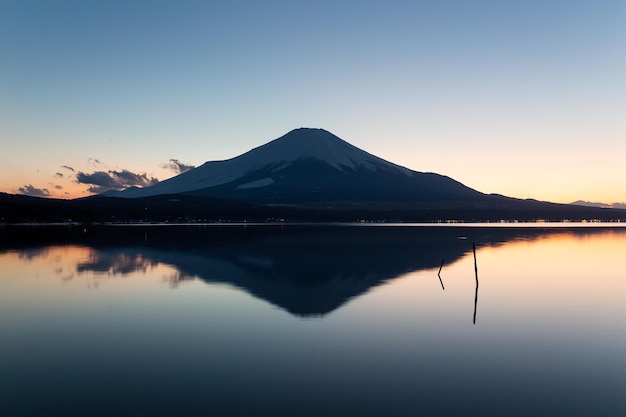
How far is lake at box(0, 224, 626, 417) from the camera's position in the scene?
493 inches

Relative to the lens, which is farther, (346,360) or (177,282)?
(177,282)

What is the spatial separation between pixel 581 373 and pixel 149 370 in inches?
501

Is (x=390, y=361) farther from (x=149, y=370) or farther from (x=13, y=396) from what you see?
(x=13, y=396)

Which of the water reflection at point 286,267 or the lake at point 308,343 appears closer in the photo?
the lake at point 308,343

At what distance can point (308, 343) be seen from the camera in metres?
18.6

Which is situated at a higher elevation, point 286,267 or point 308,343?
point 286,267

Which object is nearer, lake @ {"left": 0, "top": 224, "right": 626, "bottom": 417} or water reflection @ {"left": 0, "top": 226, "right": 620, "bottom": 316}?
lake @ {"left": 0, "top": 224, "right": 626, "bottom": 417}

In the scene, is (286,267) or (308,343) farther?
(286,267)

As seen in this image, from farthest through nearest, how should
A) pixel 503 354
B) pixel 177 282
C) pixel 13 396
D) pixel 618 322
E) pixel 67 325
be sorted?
pixel 177 282, pixel 618 322, pixel 67 325, pixel 503 354, pixel 13 396

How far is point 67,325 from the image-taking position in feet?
69.7

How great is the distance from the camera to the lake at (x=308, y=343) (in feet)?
41.1

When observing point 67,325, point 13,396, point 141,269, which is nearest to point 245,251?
point 141,269

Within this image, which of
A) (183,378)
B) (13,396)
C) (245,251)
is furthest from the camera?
(245,251)

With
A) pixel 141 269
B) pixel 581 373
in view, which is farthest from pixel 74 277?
pixel 581 373
